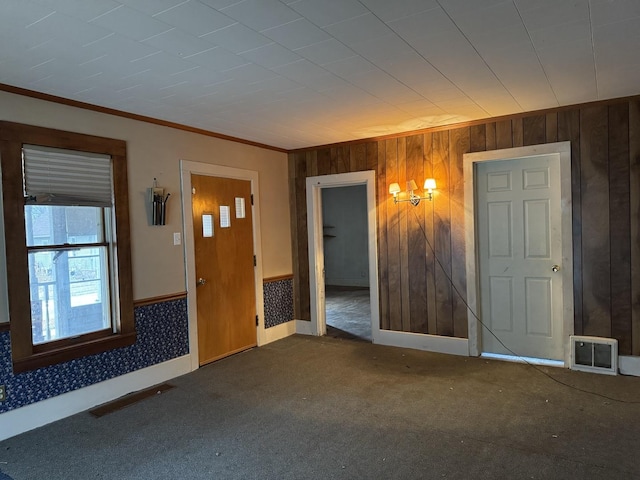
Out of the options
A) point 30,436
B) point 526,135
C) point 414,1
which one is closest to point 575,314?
point 526,135

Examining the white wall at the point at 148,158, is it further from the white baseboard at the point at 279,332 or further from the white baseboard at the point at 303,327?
the white baseboard at the point at 303,327

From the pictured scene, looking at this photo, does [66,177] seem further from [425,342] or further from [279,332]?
[425,342]

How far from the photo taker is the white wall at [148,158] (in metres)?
3.16

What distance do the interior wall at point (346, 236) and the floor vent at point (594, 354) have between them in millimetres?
5800

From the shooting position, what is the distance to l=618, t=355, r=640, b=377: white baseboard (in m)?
3.63

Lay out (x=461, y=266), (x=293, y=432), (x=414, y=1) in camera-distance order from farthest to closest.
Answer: (x=461, y=266), (x=293, y=432), (x=414, y=1)

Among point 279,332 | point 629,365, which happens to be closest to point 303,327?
point 279,332

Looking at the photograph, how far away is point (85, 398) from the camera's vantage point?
3.34 m

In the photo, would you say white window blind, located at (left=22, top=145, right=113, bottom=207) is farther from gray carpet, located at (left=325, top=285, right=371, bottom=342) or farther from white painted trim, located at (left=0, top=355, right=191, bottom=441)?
gray carpet, located at (left=325, top=285, right=371, bottom=342)

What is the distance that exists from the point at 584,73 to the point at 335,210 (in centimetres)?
724

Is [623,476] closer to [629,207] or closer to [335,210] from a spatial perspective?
[629,207]

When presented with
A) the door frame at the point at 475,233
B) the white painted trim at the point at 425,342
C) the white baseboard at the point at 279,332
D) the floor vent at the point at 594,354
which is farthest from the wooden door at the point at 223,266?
the floor vent at the point at 594,354

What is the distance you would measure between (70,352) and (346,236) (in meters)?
7.12

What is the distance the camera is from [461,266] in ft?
14.3
